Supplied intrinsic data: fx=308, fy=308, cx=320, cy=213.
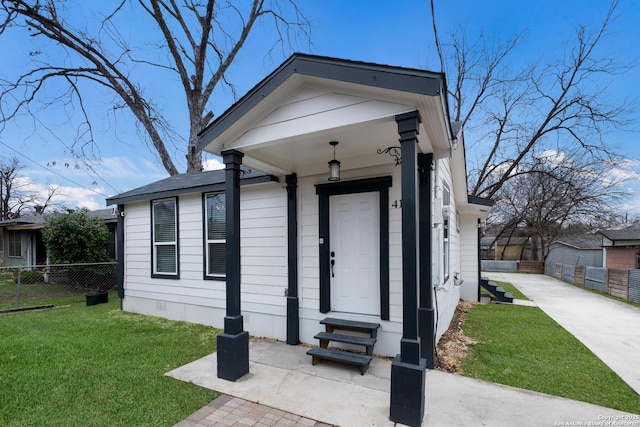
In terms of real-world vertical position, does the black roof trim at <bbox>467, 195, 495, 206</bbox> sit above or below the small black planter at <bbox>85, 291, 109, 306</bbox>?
above

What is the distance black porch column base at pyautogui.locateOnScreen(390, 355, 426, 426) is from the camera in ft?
7.97

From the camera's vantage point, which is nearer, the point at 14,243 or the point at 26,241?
the point at 26,241

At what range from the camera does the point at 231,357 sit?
328 cm

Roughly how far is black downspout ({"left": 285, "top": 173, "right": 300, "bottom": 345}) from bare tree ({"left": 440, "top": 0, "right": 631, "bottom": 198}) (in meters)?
15.0

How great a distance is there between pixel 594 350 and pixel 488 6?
7829 millimetres

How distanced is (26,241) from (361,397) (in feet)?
54.0

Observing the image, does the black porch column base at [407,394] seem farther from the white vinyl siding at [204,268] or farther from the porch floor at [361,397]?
the white vinyl siding at [204,268]

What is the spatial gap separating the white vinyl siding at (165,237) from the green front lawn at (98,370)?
1024mm

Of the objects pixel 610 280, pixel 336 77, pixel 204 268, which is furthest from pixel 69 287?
pixel 610 280

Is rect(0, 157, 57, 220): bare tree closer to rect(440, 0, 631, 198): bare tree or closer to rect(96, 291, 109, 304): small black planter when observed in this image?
rect(96, 291, 109, 304): small black planter

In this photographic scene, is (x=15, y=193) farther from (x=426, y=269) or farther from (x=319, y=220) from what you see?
(x=426, y=269)

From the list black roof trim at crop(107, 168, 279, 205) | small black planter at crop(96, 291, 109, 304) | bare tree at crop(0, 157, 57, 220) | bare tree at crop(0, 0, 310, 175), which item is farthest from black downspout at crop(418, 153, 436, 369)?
bare tree at crop(0, 157, 57, 220)

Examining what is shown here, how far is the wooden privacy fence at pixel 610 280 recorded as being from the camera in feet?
26.2

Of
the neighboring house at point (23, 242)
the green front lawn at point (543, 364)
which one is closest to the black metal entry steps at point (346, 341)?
the green front lawn at point (543, 364)
